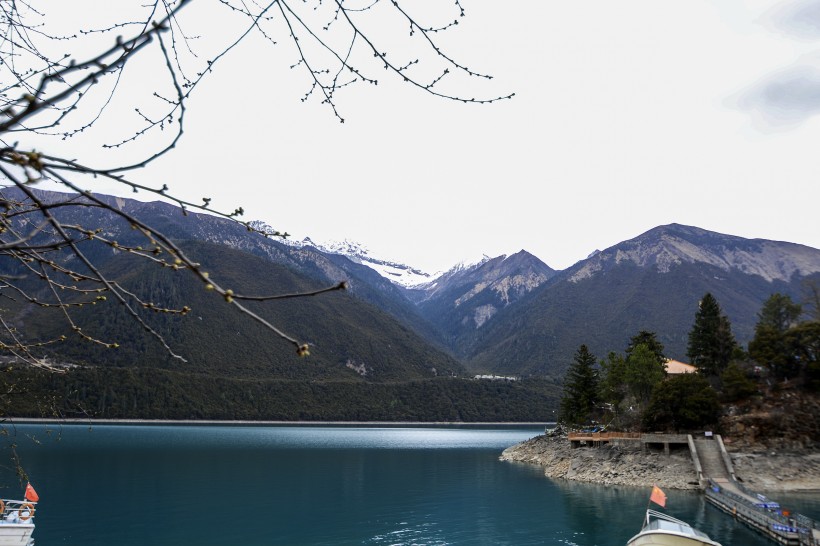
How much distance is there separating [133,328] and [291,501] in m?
149

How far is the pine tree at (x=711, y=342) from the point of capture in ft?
196

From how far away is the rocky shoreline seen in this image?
3966cm

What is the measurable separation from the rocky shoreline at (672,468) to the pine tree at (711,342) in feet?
55.8

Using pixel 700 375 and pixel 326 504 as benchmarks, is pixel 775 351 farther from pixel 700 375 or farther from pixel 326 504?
pixel 326 504

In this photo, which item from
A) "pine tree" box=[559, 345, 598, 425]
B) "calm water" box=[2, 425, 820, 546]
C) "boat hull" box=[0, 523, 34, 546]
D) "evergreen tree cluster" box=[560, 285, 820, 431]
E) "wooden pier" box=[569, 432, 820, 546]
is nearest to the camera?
"boat hull" box=[0, 523, 34, 546]

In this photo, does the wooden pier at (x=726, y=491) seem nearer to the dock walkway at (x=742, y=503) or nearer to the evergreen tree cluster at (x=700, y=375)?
the dock walkway at (x=742, y=503)

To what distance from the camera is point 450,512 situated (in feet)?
118

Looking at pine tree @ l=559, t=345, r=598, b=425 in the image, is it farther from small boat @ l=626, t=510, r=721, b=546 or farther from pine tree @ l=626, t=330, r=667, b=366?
small boat @ l=626, t=510, r=721, b=546

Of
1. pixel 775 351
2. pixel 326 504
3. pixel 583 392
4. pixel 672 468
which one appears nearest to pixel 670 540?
pixel 326 504

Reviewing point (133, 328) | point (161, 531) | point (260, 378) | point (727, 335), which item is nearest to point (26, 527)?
point (161, 531)

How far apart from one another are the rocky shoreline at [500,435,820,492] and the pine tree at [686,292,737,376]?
17004 millimetres

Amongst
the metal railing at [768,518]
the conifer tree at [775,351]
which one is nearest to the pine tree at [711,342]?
the conifer tree at [775,351]

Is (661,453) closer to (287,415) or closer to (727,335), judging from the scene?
(727,335)

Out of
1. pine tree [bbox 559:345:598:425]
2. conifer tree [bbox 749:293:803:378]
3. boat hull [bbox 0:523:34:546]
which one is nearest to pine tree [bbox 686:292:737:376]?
conifer tree [bbox 749:293:803:378]
